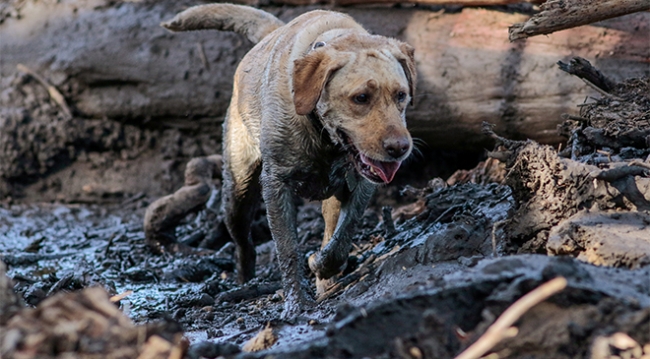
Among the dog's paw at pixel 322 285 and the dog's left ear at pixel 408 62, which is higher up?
the dog's left ear at pixel 408 62

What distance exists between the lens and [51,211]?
28.2ft

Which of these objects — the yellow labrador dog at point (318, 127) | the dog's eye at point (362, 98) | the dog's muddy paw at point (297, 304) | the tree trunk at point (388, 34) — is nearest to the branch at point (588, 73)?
the tree trunk at point (388, 34)

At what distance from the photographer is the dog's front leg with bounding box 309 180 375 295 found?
17.1 ft

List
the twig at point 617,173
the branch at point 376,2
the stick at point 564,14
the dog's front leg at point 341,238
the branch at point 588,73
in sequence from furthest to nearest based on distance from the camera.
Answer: the branch at point 376,2
the branch at point 588,73
the dog's front leg at point 341,238
the stick at point 564,14
the twig at point 617,173

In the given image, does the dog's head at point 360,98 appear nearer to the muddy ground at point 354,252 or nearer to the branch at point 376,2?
the muddy ground at point 354,252

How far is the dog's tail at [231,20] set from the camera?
6.34 m

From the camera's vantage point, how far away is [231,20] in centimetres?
648

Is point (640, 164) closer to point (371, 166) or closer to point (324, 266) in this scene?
point (371, 166)

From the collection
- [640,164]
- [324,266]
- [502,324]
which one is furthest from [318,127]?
[502,324]

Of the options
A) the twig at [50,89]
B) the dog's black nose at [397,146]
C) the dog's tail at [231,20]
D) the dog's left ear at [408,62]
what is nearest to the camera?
the dog's black nose at [397,146]

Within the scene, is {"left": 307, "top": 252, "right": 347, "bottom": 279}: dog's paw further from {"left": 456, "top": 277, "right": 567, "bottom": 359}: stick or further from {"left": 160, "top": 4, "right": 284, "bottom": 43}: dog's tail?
{"left": 456, "top": 277, "right": 567, "bottom": 359}: stick

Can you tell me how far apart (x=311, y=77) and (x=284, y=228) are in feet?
3.37

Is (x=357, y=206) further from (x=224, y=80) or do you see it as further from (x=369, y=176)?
(x=224, y=80)

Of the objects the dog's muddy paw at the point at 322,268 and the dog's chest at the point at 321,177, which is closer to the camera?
the dog's chest at the point at 321,177
